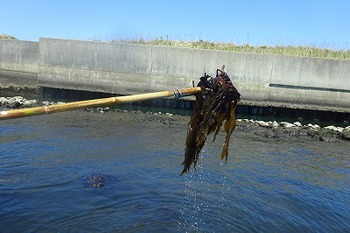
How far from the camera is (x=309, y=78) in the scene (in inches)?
632

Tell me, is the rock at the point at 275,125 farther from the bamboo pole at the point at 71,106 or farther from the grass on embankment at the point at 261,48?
the bamboo pole at the point at 71,106

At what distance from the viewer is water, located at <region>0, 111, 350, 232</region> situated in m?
5.36

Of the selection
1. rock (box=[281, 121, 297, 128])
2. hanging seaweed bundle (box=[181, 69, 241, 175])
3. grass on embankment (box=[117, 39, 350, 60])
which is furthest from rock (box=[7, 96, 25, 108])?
hanging seaweed bundle (box=[181, 69, 241, 175])

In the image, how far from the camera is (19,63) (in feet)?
60.5

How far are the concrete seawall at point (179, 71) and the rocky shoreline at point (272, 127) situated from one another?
6.17ft

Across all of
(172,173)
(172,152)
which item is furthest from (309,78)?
(172,173)

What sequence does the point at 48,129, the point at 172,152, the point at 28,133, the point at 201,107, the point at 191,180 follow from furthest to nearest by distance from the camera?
the point at 48,129
the point at 28,133
the point at 172,152
the point at 191,180
the point at 201,107

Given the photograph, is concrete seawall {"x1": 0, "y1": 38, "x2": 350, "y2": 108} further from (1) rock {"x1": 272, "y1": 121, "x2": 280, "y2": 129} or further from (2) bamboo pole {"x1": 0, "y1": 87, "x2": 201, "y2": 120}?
(2) bamboo pole {"x1": 0, "y1": 87, "x2": 201, "y2": 120}

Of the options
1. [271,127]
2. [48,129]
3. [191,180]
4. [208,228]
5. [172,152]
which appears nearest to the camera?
[208,228]

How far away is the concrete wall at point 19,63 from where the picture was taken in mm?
18266

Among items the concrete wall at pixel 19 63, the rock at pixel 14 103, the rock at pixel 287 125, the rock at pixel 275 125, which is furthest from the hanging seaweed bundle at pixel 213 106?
the concrete wall at pixel 19 63

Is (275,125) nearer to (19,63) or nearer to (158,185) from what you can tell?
(158,185)

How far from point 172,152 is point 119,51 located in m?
9.05

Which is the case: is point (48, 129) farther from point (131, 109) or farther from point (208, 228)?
point (208, 228)
